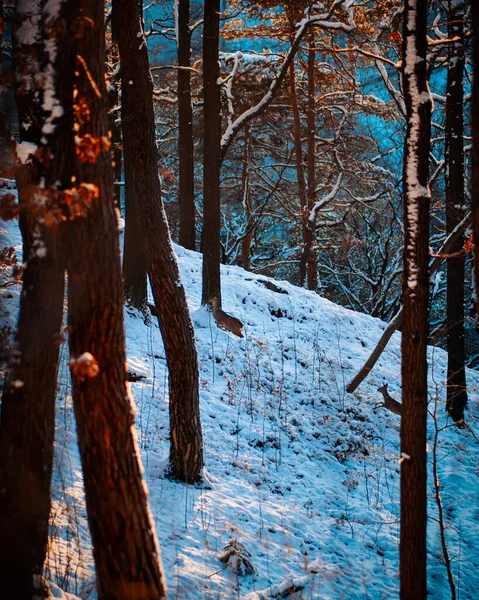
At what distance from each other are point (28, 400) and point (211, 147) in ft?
25.2

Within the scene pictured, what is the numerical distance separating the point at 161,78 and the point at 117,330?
1794 centimetres

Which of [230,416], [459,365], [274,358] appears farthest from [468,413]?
[230,416]

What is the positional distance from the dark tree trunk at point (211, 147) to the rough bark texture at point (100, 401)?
23.2 ft

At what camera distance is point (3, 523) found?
3346 mm

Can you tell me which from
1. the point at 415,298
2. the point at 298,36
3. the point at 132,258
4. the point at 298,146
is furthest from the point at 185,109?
the point at 415,298

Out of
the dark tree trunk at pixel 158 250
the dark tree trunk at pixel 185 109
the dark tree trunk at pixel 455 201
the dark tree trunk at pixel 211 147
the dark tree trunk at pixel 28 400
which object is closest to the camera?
the dark tree trunk at pixel 28 400

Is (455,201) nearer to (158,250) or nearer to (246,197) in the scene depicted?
(158,250)

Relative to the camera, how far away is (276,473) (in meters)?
7.01

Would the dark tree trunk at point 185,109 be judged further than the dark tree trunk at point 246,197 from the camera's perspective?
No

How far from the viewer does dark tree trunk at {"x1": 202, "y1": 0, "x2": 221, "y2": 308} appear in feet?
32.7

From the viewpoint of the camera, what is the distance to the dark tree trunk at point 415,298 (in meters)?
4.46

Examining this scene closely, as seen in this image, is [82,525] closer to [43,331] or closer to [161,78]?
[43,331]

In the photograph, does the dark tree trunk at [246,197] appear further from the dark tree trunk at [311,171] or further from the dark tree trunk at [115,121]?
the dark tree trunk at [115,121]

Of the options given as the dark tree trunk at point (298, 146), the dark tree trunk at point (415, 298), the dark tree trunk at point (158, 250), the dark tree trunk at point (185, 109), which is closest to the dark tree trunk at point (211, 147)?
the dark tree trunk at point (185, 109)
